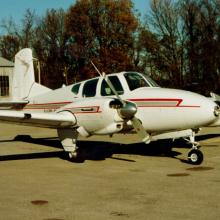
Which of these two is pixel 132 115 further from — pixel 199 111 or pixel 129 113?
pixel 199 111

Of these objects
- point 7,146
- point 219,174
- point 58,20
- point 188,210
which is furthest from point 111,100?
point 58,20

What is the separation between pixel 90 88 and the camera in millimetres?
13547

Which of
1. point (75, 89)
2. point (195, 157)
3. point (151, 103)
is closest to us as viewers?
point (195, 157)

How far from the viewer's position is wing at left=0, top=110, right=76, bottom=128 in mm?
12531

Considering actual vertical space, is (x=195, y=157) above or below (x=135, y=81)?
below

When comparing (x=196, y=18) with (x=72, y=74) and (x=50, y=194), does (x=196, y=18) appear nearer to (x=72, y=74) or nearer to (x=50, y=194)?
(x=72, y=74)

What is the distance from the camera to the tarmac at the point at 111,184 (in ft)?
25.0

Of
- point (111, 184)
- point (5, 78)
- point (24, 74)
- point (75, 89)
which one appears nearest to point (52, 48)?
point (5, 78)

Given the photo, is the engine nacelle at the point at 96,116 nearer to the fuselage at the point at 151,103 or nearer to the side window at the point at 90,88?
the fuselage at the point at 151,103

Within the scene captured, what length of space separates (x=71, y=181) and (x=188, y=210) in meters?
3.44

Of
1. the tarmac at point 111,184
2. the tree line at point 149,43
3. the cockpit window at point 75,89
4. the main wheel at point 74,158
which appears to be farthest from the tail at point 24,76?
the tree line at point 149,43

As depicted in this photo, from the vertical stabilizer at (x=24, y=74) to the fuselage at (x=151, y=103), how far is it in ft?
14.3

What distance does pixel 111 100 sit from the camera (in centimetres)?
1230

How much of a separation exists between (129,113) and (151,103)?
0.75 meters
